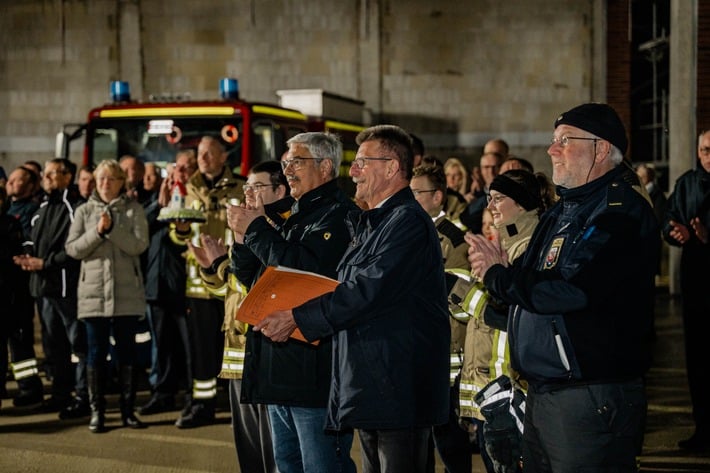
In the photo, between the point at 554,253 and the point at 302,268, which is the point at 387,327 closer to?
the point at 302,268

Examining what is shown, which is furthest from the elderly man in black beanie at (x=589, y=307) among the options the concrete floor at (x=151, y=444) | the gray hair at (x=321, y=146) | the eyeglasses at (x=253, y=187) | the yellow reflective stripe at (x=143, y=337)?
the yellow reflective stripe at (x=143, y=337)

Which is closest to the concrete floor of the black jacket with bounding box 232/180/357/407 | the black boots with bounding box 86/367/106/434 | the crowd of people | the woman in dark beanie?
the black boots with bounding box 86/367/106/434

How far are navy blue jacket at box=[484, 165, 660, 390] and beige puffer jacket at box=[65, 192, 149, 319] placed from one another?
5061mm

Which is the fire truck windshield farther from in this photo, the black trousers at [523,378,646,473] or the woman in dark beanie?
the black trousers at [523,378,646,473]

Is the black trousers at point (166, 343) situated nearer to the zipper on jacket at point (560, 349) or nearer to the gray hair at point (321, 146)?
the gray hair at point (321, 146)

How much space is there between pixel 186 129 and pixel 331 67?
11.8 meters

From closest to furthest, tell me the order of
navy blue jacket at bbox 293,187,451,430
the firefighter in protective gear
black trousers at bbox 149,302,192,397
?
navy blue jacket at bbox 293,187,451,430, the firefighter in protective gear, black trousers at bbox 149,302,192,397

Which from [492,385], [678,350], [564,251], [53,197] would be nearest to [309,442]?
[492,385]

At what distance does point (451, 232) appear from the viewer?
663 cm

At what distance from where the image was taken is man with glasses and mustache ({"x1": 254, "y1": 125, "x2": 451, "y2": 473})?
4410mm

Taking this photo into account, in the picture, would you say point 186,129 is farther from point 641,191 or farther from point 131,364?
point 641,191

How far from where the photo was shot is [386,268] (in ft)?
14.5

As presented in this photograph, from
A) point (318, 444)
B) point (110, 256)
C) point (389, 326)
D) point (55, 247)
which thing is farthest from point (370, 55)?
point (389, 326)

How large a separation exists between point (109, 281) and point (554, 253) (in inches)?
207
